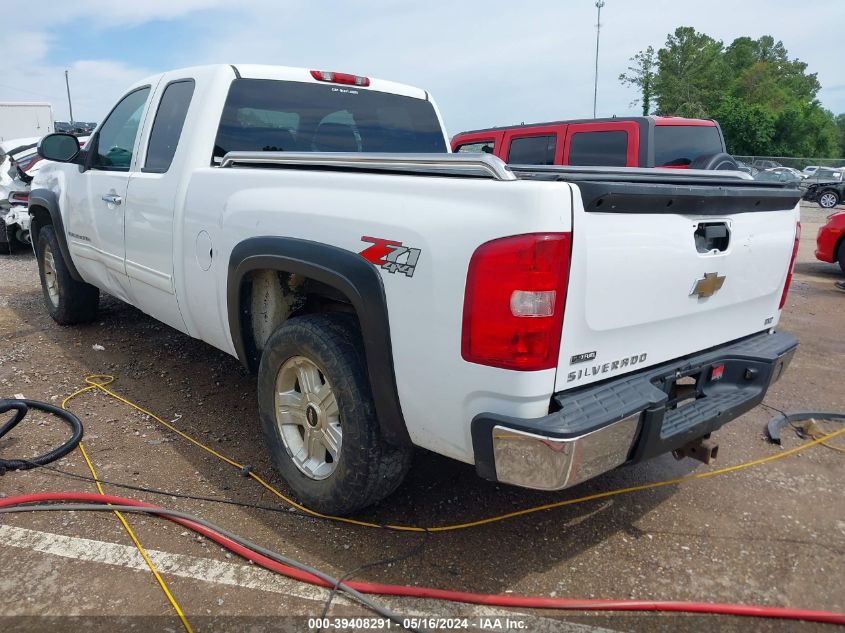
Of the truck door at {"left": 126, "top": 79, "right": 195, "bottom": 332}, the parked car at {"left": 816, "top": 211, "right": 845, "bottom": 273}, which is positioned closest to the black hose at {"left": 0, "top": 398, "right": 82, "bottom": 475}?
the truck door at {"left": 126, "top": 79, "right": 195, "bottom": 332}

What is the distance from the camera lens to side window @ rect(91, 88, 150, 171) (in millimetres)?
4340

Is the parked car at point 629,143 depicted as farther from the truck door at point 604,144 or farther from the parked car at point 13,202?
the parked car at point 13,202

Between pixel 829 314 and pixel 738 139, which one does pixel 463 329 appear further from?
pixel 738 139

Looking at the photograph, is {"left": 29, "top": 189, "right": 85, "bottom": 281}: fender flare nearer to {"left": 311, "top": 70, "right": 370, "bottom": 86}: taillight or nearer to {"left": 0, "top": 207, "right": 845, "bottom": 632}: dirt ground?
{"left": 0, "top": 207, "right": 845, "bottom": 632}: dirt ground

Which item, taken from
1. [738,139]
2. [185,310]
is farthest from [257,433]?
[738,139]

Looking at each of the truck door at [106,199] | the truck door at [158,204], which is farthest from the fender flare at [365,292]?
the truck door at [106,199]

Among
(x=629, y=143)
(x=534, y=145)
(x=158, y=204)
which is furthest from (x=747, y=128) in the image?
(x=158, y=204)

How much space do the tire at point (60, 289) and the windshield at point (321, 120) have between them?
8.50ft

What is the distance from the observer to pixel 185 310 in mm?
3721

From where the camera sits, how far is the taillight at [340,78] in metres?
4.01

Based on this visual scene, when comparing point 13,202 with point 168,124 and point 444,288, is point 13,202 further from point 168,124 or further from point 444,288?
point 444,288

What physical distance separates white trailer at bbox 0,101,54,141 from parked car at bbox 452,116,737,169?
61.7 feet

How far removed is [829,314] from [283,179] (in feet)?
22.2

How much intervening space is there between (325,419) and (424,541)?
67 centimetres
